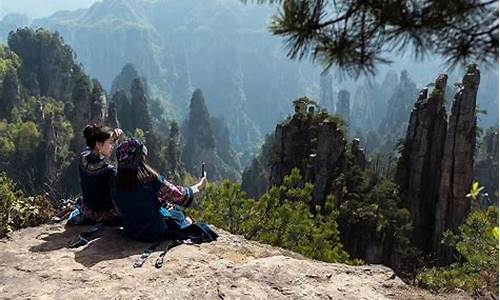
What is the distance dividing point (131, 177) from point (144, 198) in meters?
0.28

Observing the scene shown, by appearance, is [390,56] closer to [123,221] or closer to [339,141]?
[123,221]

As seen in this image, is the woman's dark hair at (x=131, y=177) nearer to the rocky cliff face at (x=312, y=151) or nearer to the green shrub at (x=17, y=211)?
the green shrub at (x=17, y=211)

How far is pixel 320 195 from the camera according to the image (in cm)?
2781

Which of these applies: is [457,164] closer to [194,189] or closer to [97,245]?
[194,189]

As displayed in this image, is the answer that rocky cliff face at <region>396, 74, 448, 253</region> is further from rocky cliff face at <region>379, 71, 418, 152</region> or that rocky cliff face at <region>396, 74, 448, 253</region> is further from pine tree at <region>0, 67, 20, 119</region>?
rocky cliff face at <region>379, 71, 418, 152</region>

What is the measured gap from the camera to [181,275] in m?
5.34

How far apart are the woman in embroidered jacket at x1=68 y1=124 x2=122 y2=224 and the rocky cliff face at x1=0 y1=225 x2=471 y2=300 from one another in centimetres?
55

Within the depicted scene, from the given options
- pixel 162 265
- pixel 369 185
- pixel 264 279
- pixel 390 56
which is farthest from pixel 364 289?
pixel 369 185

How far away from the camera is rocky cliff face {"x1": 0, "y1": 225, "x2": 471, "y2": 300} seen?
502cm

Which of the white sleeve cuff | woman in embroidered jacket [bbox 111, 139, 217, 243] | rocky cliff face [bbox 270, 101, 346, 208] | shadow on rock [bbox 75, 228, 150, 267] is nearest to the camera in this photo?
shadow on rock [bbox 75, 228, 150, 267]

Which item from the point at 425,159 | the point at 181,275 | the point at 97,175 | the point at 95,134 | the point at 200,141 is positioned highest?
the point at 200,141

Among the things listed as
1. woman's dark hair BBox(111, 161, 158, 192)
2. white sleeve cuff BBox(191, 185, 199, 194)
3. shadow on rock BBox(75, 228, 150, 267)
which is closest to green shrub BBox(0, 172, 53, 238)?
shadow on rock BBox(75, 228, 150, 267)

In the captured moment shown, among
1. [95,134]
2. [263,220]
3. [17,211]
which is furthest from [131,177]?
[263,220]

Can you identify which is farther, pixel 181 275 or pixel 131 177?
pixel 131 177
